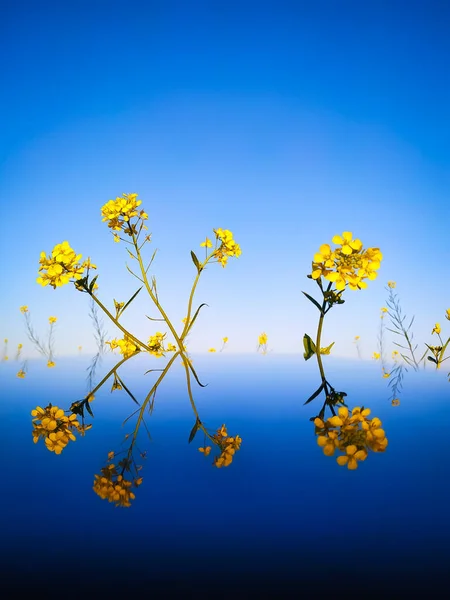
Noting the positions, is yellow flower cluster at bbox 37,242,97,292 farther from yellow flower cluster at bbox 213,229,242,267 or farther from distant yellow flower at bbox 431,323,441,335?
distant yellow flower at bbox 431,323,441,335

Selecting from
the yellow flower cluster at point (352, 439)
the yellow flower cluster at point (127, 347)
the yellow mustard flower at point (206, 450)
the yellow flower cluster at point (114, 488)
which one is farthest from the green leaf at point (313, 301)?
the yellow flower cluster at point (127, 347)

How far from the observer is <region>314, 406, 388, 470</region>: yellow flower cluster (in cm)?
75

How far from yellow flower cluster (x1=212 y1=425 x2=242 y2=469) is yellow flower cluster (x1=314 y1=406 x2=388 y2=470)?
0.75 feet

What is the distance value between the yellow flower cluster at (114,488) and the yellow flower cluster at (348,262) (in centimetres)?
89

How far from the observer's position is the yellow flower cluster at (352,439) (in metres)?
0.75

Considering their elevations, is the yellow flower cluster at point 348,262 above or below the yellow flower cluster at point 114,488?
above

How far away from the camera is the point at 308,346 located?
5.08 feet

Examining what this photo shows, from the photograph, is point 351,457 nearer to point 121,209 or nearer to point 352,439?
point 352,439

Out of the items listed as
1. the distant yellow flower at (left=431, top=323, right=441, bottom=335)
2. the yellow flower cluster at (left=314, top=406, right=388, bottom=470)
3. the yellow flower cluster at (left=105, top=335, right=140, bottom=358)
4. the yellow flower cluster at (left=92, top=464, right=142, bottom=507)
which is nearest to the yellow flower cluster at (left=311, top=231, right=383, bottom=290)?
the yellow flower cluster at (left=314, top=406, right=388, bottom=470)

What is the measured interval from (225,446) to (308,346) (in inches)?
27.1

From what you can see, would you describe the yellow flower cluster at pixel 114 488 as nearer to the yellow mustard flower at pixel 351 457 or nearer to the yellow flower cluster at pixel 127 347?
the yellow mustard flower at pixel 351 457

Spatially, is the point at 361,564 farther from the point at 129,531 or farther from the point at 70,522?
the point at 70,522

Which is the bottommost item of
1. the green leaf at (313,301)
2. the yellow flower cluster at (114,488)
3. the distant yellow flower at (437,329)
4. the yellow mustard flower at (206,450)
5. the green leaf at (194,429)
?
the yellow flower cluster at (114,488)

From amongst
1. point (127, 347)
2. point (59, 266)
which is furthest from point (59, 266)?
point (127, 347)
